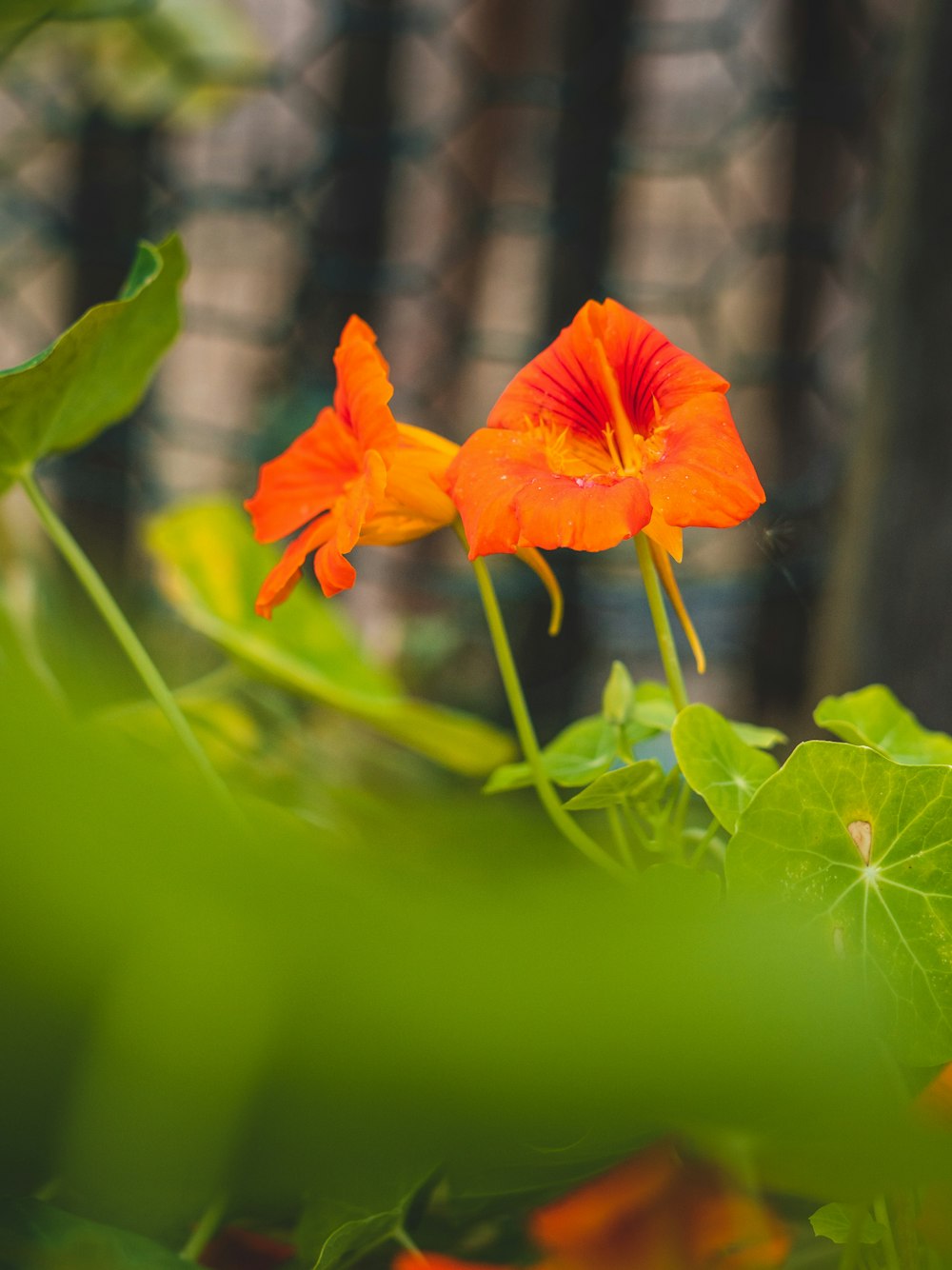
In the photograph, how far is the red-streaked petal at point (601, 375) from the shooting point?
0.63ft

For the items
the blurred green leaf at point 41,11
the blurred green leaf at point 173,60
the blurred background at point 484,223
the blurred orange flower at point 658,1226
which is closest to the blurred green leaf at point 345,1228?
the blurred orange flower at point 658,1226

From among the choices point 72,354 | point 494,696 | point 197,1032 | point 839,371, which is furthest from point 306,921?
point 839,371

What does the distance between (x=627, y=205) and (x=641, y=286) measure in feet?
0.29

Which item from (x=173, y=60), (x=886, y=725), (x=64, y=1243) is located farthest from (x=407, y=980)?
(x=173, y=60)

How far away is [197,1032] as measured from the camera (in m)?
0.07

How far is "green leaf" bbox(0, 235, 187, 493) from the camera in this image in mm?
211

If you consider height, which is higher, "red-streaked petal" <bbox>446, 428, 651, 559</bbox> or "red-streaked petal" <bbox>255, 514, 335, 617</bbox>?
"red-streaked petal" <bbox>446, 428, 651, 559</bbox>

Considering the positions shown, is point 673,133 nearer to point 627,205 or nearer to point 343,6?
point 627,205

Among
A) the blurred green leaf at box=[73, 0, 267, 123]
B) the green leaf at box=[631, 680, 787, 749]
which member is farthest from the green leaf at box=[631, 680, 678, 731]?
the blurred green leaf at box=[73, 0, 267, 123]

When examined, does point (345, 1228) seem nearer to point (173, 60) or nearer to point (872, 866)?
point (872, 866)

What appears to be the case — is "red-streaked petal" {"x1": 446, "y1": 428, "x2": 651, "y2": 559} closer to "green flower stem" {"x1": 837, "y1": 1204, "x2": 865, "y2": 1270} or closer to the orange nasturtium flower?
the orange nasturtium flower

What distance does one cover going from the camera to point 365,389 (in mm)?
189

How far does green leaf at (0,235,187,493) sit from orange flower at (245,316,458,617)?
44mm

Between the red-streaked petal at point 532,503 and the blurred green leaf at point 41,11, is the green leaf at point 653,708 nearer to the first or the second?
the red-streaked petal at point 532,503
